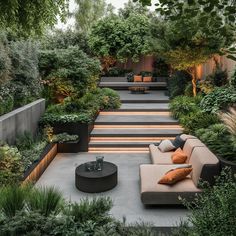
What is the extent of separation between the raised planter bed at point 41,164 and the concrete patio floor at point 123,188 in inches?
4.8

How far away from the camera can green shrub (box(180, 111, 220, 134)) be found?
8806mm

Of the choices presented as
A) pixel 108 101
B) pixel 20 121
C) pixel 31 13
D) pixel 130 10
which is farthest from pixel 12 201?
pixel 130 10

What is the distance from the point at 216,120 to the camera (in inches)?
347

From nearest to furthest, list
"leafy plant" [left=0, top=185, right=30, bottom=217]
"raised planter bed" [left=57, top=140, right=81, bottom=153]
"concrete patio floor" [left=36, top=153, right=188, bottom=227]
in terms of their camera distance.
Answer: "leafy plant" [left=0, top=185, right=30, bottom=217] < "concrete patio floor" [left=36, top=153, right=188, bottom=227] < "raised planter bed" [left=57, top=140, right=81, bottom=153]

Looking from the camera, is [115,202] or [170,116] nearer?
[115,202]

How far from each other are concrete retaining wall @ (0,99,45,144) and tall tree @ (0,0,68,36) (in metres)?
2.07

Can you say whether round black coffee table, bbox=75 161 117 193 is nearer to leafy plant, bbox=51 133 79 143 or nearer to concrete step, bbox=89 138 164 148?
leafy plant, bbox=51 133 79 143

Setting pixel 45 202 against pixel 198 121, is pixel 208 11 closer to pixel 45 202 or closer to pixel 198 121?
pixel 45 202

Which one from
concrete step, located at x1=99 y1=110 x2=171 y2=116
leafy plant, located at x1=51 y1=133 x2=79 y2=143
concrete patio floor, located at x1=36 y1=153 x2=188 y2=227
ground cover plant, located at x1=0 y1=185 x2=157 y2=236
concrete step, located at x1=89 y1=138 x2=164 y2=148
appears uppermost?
ground cover plant, located at x1=0 y1=185 x2=157 y2=236

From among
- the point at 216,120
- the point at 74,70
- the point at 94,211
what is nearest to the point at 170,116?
the point at 216,120

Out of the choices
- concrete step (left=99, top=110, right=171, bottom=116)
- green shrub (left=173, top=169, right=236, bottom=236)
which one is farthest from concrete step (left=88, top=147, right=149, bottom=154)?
green shrub (left=173, top=169, right=236, bottom=236)

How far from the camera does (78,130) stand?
29.2ft

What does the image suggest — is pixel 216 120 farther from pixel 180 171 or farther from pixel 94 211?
pixel 94 211

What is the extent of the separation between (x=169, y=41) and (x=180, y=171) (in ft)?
25.2
